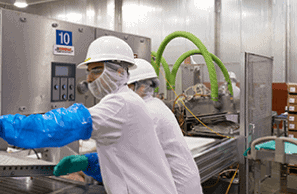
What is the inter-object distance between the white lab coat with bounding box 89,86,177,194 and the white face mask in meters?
0.16

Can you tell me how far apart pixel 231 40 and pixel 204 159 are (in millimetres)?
4945

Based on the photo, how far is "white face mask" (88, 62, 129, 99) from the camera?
1.44 meters

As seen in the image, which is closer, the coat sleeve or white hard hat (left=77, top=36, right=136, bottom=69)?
the coat sleeve

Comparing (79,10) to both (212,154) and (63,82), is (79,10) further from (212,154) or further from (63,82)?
(63,82)

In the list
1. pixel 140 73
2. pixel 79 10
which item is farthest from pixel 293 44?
pixel 140 73

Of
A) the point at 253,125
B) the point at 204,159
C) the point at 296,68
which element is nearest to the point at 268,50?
the point at 296,68

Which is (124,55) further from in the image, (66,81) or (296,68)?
(296,68)

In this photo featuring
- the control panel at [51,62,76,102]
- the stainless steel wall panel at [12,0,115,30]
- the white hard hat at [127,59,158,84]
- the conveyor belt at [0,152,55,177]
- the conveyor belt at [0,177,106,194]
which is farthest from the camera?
the stainless steel wall panel at [12,0,115,30]

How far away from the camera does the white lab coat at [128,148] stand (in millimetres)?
1215

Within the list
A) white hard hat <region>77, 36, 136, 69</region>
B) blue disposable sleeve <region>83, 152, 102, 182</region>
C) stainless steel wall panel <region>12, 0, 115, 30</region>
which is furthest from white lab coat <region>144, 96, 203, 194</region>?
stainless steel wall panel <region>12, 0, 115, 30</region>

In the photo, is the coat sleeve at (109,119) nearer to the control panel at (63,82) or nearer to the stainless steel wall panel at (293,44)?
the control panel at (63,82)

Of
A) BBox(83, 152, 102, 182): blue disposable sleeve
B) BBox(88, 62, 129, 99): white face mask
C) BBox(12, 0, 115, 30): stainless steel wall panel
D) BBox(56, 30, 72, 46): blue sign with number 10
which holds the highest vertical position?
BBox(12, 0, 115, 30): stainless steel wall panel

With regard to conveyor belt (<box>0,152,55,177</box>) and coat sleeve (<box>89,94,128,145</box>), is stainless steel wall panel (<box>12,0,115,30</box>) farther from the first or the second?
coat sleeve (<box>89,94,128,145</box>)

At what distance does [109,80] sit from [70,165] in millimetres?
459
